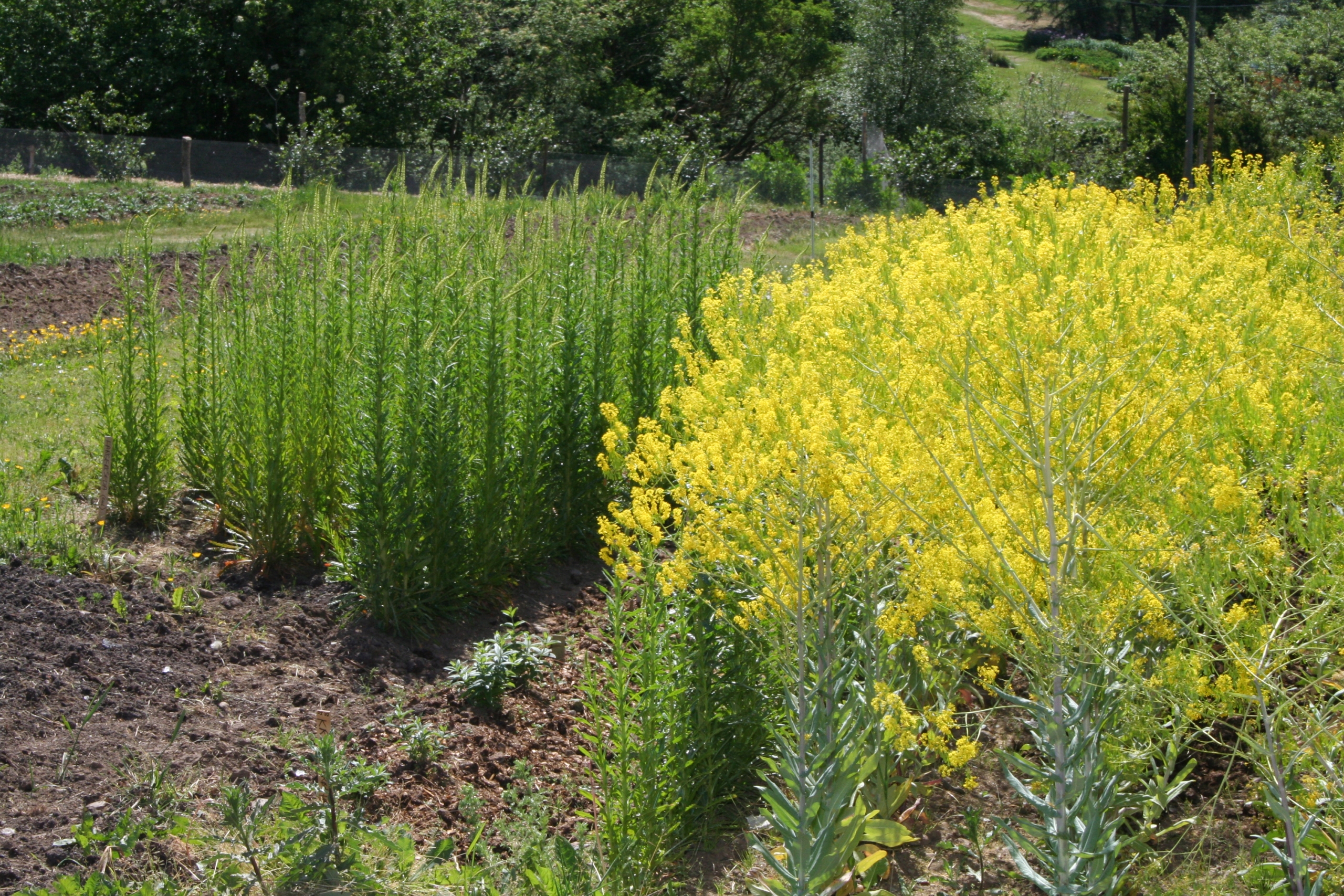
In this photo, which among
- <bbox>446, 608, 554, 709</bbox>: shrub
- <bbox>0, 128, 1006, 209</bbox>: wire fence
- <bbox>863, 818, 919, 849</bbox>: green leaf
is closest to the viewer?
<bbox>863, 818, 919, 849</bbox>: green leaf

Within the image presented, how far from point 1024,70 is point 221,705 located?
231 ft

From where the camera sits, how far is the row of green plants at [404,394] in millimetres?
5020

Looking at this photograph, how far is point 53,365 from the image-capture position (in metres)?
8.66

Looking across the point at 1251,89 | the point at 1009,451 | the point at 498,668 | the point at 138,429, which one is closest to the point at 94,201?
the point at 138,429

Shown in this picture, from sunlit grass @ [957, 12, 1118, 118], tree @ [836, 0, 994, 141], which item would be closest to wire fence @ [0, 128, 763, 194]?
tree @ [836, 0, 994, 141]

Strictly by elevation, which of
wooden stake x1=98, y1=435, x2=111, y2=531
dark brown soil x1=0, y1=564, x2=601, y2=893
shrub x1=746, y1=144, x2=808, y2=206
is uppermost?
shrub x1=746, y1=144, x2=808, y2=206

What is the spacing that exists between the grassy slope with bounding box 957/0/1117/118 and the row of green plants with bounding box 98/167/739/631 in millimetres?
38105

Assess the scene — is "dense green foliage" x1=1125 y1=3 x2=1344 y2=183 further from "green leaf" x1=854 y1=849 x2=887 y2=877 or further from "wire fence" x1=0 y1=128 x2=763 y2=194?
"green leaf" x1=854 y1=849 x2=887 y2=877

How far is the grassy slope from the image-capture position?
56.0 m

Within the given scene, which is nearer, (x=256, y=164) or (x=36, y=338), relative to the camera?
(x=36, y=338)

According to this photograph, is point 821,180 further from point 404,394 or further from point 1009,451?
point 1009,451

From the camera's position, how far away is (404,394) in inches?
195

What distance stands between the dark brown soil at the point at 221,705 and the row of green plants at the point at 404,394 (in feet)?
1.14

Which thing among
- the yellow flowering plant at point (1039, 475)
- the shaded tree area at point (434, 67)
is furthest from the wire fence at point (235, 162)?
the yellow flowering plant at point (1039, 475)
